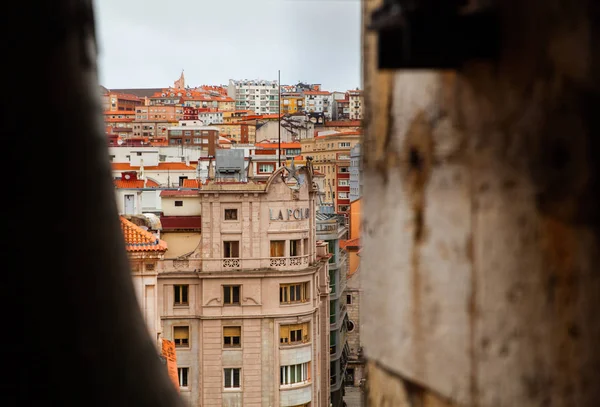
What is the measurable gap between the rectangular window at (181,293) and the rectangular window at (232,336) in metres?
1.41

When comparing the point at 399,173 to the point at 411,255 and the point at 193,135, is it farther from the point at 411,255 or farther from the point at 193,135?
the point at 193,135

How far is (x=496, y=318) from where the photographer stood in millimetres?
1569

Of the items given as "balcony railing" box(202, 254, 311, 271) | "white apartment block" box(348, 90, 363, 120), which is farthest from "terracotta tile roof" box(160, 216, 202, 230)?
"white apartment block" box(348, 90, 363, 120)

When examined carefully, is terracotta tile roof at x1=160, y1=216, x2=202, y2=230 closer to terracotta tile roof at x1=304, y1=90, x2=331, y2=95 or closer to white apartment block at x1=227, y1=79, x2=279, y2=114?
terracotta tile roof at x1=304, y1=90, x2=331, y2=95

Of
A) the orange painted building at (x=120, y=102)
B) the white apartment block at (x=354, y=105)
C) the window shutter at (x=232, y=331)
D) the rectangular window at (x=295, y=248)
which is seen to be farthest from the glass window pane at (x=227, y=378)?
the orange painted building at (x=120, y=102)

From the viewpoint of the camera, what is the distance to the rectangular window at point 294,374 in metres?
25.4

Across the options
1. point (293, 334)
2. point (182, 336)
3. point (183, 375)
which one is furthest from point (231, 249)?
point (183, 375)

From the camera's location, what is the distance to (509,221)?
1.54m

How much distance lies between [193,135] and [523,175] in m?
87.2

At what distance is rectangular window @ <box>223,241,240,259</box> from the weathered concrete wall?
78.7 ft

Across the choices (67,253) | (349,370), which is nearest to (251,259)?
(349,370)

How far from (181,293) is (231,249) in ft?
6.17

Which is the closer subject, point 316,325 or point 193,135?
point 316,325

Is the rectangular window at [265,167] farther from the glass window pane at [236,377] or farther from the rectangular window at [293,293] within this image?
the glass window pane at [236,377]
